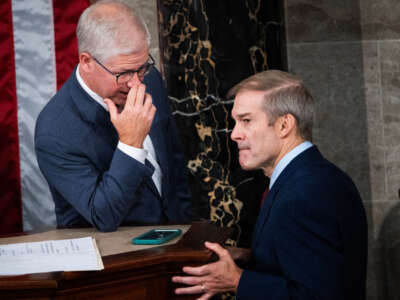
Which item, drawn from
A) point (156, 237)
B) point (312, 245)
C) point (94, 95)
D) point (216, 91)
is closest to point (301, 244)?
point (312, 245)

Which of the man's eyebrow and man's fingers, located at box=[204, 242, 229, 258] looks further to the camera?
the man's eyebrow

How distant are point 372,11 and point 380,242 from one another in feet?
5.36

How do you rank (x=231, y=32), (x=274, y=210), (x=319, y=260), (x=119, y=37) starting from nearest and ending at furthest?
1. (x=319, y=260)
2. (x=274, y=210)
3. (x=119, y=37)
4. (x=231, y=32)

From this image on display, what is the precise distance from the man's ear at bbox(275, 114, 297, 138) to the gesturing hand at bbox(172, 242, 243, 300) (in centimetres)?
51

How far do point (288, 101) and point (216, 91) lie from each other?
49.0 inches

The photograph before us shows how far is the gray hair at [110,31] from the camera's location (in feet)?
6.69

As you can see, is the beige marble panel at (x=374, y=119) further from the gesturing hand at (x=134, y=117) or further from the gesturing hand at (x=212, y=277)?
the gesturing hand at (x=212, y=277)

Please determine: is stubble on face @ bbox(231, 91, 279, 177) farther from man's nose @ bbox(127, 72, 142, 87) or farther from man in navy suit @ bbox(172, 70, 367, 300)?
man's nose @ bbox(127, 72, 142, 87)

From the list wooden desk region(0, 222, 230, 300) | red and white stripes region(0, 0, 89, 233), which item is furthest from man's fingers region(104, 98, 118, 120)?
red and white stripes region(0, 0, 89, 233)

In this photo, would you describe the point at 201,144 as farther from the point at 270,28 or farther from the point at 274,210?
the point at 274,210

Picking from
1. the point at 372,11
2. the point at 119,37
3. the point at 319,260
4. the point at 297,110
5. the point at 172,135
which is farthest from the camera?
the point at 372,11

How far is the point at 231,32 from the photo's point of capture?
2986 millimetres

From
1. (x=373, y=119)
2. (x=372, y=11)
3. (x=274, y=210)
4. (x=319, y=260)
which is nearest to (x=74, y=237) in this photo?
(x=274, y=210)

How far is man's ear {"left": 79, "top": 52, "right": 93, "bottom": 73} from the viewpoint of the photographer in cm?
210
